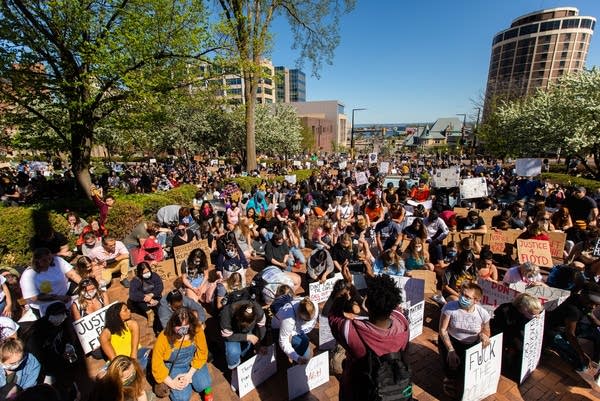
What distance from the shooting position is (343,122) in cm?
11250

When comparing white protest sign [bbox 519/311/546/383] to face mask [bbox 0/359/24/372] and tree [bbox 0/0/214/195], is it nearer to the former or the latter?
face mask [bbox 0/359/24/372]

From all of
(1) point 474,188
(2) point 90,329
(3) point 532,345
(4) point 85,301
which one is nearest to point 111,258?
(4) point 85,301

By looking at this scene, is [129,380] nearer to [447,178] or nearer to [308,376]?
[308,376]

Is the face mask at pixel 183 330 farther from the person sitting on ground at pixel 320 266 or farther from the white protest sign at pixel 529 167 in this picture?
the white protest sign at pixel 529 167

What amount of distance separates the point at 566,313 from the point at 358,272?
3.31m

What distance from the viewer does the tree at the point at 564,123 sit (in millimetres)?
17656

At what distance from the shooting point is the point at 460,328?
3805mm

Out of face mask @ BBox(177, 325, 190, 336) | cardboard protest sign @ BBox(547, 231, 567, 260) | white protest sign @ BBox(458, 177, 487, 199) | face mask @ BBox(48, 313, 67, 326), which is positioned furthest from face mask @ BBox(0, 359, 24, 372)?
white protest sign @ BBox(458, 177, 487, 199)

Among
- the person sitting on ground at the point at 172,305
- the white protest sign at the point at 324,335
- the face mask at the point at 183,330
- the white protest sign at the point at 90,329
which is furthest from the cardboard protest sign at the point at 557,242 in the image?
the white protest sign at the point at 90,329

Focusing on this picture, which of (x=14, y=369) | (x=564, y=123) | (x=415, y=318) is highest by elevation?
(x=564, y=123)

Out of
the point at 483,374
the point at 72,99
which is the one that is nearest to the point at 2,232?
the point at 72,99

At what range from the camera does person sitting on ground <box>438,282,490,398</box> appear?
3.73 meters

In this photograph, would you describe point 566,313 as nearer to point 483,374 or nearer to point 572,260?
point 483,374

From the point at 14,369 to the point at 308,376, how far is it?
317 centimetres
